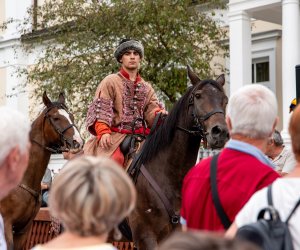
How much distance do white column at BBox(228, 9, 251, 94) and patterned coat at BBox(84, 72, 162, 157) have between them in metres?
11.7

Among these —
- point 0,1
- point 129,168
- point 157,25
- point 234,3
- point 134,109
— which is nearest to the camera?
point 129,168

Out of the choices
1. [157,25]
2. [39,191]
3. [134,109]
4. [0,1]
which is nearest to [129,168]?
[134,109]

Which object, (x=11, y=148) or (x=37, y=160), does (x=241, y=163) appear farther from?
(x=37, y=160)

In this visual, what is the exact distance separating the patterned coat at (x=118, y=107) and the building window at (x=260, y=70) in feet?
48.2

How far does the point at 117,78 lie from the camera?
323 inches

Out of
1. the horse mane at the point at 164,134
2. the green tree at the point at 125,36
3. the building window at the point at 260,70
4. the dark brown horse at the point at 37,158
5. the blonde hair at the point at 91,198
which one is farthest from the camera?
the building window at the point at 260,70

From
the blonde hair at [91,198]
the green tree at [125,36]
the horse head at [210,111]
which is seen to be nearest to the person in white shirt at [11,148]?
the blonde hair at [91,198]

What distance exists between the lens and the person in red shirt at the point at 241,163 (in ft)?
12.6

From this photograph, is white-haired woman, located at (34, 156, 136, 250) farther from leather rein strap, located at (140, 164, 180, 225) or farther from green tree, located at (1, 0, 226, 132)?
green tree, located at (1, 0, 226, 132)

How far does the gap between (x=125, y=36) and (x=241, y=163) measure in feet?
47.7

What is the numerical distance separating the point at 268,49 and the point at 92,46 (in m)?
5.88

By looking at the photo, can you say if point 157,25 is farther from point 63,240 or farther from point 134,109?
point 63,240

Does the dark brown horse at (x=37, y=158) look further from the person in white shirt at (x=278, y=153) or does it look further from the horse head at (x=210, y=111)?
the horse head at (x=210, y=111)

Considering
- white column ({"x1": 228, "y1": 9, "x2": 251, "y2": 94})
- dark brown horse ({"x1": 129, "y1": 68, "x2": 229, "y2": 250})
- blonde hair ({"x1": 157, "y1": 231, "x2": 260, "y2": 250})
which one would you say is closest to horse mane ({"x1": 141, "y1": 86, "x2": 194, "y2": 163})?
dark brown horse ({"x1": 129, "y1": 68, "x2": 229, "y2": 250})
